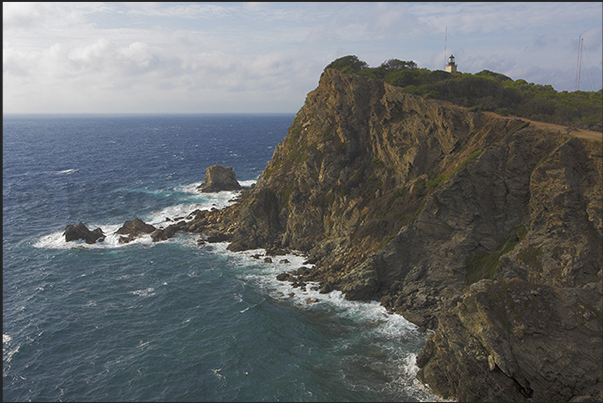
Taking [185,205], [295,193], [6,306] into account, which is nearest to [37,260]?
[6,306]

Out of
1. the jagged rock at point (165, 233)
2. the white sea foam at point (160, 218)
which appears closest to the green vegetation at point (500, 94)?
the white sea foam at point (160, 218)

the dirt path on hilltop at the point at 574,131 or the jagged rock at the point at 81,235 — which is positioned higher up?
the dirt path on hilltop at the point at 574,131

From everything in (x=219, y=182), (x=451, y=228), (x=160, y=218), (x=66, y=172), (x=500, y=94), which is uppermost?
(x=500, y=94)

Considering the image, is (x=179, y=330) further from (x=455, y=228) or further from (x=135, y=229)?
(x=135, y=229)

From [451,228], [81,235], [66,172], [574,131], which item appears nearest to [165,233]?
[81,235]

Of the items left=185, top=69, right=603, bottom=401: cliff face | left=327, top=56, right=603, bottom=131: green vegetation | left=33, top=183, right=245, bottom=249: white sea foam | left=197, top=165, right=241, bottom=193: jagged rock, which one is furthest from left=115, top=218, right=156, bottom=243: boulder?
left=327, top=56, right=603, bottom=131: green vegetation

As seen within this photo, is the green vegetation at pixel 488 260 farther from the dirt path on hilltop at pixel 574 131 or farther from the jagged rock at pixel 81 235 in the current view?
the jagged rock at pixel 81 235

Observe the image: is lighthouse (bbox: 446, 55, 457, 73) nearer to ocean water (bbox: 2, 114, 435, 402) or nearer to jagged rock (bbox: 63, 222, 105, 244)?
ocean water (bbox: 2, 114, 435, 402)
